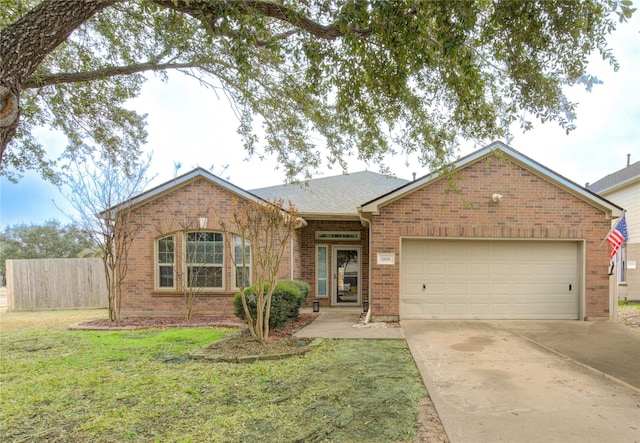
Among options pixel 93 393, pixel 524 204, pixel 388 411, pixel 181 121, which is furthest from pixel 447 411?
pixel 181 121

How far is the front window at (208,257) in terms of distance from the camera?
10.8 meters

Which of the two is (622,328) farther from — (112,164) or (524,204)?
(112,164)

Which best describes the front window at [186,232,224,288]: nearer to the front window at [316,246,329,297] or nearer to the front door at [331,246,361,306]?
the front window at [316,246,329,297]

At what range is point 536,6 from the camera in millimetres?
4445

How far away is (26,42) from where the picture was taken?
3.04 m

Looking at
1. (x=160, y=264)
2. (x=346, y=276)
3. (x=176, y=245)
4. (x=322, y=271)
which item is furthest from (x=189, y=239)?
(x=346, y=276)

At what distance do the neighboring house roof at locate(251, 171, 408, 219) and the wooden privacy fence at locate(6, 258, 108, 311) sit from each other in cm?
689

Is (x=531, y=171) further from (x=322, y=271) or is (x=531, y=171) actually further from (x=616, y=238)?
(x=322, y=271)

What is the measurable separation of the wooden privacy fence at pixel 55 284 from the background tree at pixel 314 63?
6.12 meters

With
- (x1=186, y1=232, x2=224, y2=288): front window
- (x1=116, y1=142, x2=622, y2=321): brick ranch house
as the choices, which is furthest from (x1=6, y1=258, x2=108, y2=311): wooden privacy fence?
(x1=116, y1=142, x2=622, y2=321): brick ranch house

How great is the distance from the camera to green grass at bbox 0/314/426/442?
135 inches

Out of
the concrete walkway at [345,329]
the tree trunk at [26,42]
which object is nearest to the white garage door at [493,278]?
the concrete walkway at [345,329]

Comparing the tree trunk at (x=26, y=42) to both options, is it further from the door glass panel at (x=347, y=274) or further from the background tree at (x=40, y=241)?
the background tree at (x=40, y=241)

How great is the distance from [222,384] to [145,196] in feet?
25.1
